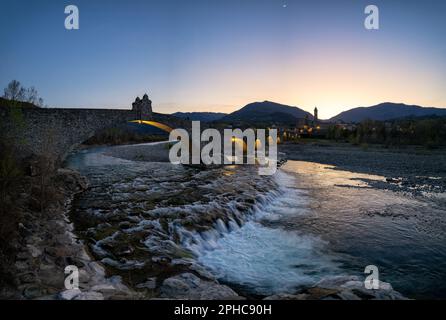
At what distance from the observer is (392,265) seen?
32.7 ft

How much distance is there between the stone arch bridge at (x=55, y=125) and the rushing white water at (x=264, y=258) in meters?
11.2

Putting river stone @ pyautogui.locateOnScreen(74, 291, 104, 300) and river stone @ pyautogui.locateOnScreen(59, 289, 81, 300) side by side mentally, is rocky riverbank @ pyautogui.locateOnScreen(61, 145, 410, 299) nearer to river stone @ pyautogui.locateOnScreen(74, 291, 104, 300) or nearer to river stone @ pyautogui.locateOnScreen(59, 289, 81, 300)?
river stone @ pyautogui.locateOnScreen(74, 291, 104, 300)

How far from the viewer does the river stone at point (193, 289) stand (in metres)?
7.03

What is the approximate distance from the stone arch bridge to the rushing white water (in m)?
11.2

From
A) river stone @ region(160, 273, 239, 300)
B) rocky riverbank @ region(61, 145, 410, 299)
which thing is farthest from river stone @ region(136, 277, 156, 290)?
river stone @ region(160, 273, 239, 300)

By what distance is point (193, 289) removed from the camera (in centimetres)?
742

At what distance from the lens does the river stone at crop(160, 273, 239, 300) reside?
7.03 meters

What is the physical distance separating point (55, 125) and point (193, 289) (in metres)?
21.4

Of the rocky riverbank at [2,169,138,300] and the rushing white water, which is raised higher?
the rocky riverbank at [2,169,138,300]

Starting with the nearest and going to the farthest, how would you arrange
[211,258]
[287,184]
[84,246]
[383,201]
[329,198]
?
[84,246] < [211,258] < [383,201] < [329,198] < [287,184]

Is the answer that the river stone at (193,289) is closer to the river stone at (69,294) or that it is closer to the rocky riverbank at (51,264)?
the rocky riverbank at (51,264)
